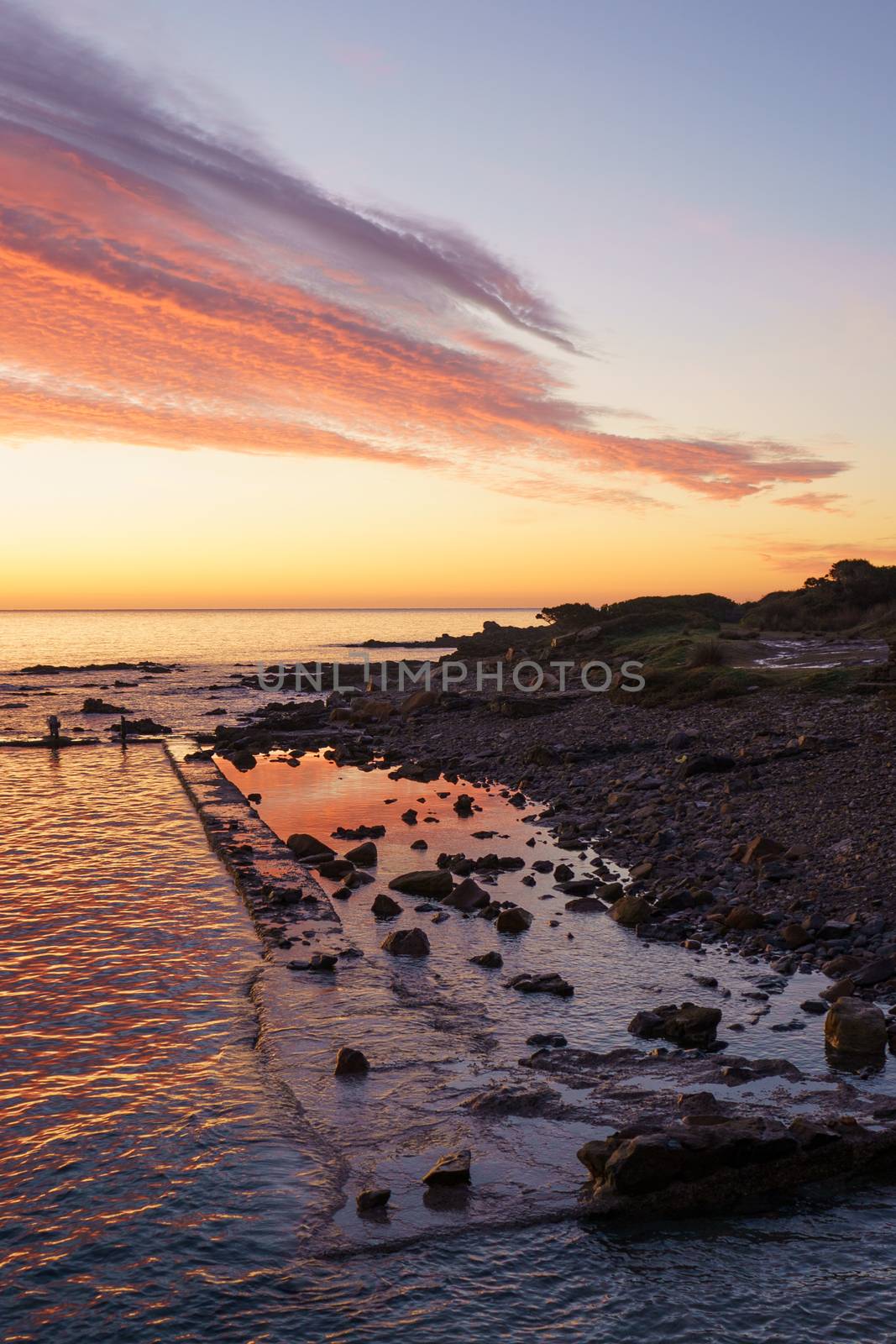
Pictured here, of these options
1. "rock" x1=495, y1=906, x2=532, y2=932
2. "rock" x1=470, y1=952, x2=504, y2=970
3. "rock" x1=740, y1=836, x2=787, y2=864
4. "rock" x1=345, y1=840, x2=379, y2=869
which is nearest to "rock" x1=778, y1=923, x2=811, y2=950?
"rock" x1=740, y1=836, x2=787, y2=864

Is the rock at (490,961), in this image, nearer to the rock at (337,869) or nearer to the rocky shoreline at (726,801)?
the rocky shoreline at (726,801)

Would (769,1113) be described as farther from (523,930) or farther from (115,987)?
(115,987)

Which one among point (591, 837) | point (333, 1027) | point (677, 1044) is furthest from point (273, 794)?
point (677, 1044)

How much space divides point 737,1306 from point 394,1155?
3.32m

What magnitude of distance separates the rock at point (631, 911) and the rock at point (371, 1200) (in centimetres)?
839

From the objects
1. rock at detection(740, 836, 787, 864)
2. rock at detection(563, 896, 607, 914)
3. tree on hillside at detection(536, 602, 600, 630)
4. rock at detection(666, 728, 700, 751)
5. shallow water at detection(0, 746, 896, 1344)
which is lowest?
shallow water at detection(0, 746, 896, 1344)

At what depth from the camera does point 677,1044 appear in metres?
11.3

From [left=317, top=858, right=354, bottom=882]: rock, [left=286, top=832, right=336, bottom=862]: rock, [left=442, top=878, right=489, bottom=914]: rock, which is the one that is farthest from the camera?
[left=286, top=832, right=336, bottom=862]: rock

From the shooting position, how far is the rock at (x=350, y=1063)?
10781 millimetres

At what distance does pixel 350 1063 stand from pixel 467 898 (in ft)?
21.6

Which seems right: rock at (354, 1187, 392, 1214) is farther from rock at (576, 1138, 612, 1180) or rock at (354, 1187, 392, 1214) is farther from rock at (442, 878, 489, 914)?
rock at (442, 878, 489, 914)

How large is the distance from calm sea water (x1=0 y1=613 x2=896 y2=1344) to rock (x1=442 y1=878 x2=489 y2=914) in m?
1.09

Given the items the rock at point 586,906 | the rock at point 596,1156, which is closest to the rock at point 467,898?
the rock at point 586,906

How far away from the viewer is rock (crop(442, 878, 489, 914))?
672 inches
